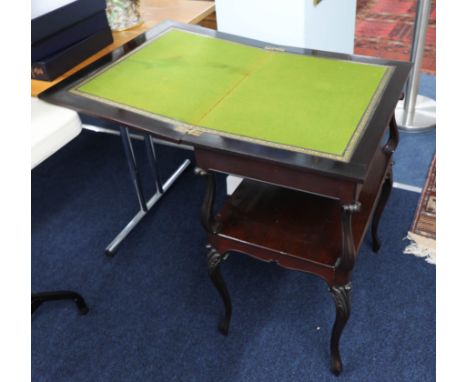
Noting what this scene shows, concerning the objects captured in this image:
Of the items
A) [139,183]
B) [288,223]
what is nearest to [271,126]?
[288,223]

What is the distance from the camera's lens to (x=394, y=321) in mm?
1497

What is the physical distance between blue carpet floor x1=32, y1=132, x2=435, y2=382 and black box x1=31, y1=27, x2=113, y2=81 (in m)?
0.76

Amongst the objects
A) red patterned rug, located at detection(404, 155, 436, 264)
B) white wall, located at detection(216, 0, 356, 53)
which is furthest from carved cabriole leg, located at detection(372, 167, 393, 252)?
white wall, located at detection(216, 0, 356, 53)

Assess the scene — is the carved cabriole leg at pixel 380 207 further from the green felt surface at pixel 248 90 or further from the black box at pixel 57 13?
the black box at pixel 57 13

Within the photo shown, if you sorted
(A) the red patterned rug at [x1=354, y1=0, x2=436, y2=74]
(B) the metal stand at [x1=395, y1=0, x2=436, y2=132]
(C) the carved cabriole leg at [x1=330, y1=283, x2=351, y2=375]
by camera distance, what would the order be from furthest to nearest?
1. (A) the red patterned rug at [x1=354, y1=0, x2=436, y2=74]
2. (B) the metal stand at [x1=395, y1=0, x2=436, y2=132]
3. (C) the carved cabriole leg at [x1=330, y1=283, x2=351, y2=375]

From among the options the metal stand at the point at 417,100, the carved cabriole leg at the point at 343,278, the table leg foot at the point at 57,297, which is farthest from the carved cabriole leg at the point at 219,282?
the metal stand at the point at 417,100

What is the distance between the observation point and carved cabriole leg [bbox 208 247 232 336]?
4.24 feet

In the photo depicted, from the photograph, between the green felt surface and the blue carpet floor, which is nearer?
the green felt surface

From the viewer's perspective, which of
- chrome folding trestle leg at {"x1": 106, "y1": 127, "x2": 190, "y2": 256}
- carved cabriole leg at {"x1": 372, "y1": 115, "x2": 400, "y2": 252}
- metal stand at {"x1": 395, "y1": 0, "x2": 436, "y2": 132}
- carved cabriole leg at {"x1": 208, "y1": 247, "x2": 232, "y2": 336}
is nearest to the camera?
carved cabriole leg at {"x1": 208, "y1": 247, "x2": 232, "y2": 336}

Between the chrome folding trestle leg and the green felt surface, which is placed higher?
the green felt surface

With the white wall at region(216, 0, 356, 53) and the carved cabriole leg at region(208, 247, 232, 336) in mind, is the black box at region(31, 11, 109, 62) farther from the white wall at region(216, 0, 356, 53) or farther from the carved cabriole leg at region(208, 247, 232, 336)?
the carved cabriole leg at region(208, 247, 232, 336)
